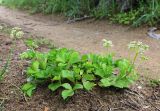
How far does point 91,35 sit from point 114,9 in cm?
123

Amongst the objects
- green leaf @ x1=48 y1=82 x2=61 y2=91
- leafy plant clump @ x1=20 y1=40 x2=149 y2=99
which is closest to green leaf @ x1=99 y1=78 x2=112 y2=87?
leafy plant clump @ x1=20 y1=40 x2=149 y2=99

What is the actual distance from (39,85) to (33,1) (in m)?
6.95

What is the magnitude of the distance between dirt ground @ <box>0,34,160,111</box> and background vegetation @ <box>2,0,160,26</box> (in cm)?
340

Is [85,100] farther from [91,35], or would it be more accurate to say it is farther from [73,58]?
[91,35]

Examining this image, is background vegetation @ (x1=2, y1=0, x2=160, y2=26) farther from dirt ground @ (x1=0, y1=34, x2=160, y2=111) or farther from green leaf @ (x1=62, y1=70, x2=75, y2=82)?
green leaf @ (x1=62, y1=70, x2=75, y2=82)

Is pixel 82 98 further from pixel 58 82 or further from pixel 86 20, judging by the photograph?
pixel 86 20

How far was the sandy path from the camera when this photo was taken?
4.90m

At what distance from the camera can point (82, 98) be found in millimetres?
3107

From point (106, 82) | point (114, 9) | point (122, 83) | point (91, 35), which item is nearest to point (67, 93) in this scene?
point (106, 82)

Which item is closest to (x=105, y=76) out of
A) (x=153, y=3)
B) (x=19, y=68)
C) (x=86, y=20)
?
(x=19, y=68)

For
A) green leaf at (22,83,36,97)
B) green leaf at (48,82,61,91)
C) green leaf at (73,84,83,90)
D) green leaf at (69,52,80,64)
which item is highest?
green leaf at (69,52,80,64)

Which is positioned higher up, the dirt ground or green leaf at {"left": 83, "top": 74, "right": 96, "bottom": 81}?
green leaf at {"left": 83, "top": 74, "right": 96, "bottom": 81}

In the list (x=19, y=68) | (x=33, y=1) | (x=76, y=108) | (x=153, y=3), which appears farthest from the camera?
(x=33, y=1)

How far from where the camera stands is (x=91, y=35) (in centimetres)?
643
